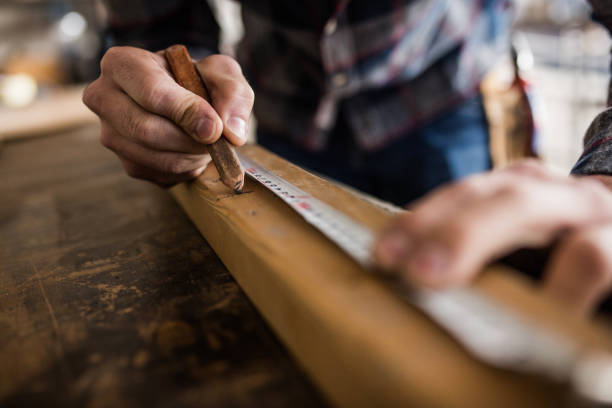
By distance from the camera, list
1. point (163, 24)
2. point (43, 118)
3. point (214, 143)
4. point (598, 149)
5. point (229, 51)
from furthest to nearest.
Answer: point (43, 118), point (229, 51), point (163, 24), point (214, 143), point (598, 149)

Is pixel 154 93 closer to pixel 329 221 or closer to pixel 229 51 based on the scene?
pixel 329 221

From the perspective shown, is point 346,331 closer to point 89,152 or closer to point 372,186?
point 372,186

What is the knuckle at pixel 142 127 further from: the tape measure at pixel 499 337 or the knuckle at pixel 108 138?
the tape measure at pixel 499 337

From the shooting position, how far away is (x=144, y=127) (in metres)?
0.77

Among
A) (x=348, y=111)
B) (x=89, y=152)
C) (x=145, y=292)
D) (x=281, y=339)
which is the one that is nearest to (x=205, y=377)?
(x=281, y=339)

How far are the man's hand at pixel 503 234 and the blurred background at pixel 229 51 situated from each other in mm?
1166

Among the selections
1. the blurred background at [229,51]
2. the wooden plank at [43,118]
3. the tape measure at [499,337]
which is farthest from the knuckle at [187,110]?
the wooden plank at [43,118]

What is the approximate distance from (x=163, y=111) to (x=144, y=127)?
0.06 m

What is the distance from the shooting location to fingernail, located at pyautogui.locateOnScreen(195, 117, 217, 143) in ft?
2.30

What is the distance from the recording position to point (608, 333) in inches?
12.1

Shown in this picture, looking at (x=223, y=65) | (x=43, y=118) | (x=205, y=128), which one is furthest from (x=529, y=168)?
(x=43, y=118)

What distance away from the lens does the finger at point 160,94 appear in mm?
709

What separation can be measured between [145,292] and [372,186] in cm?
102

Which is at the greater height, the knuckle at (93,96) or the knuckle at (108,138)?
the knuckle at (93,96)
